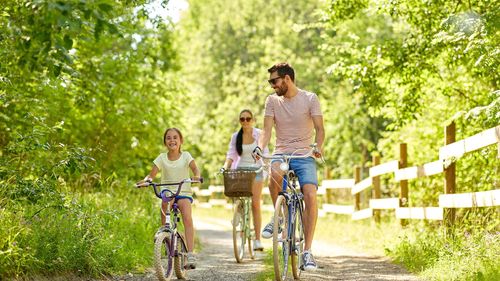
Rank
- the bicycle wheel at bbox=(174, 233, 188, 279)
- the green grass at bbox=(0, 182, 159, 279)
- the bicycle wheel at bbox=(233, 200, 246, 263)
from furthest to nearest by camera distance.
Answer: the bicycle wheel at bbox=(233, 200, 246, 263), the bicycle wheel at bbox=(174, 233, 188, 279), the green grass at bbox=(0, 182, 159, 279)

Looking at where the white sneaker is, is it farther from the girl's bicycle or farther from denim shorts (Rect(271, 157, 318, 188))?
denim shorts (Rect(271, 157, 318, 188))

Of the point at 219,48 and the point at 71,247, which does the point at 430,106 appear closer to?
the point at 71,247

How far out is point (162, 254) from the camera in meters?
8.17

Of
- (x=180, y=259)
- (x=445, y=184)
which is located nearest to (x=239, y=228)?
(x=445, y=184)

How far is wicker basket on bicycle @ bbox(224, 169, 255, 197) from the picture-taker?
33.1 ft

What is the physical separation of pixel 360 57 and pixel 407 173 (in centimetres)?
189

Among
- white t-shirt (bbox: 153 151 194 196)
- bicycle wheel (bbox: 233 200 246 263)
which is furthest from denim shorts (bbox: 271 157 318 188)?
bicycle wheel (bbox: 233 200 246 263)

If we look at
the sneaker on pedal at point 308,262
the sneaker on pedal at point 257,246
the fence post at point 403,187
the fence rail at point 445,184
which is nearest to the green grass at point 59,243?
the sneaker on pedal at point 257,246

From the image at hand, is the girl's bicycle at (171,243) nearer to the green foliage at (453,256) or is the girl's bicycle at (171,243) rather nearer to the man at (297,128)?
the man at (297,128)

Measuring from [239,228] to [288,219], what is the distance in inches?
131

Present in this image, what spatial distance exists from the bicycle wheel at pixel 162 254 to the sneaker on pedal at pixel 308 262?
124 centimetres

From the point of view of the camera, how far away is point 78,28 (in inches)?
222

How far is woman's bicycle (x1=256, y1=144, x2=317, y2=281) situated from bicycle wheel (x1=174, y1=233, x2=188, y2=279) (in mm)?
977

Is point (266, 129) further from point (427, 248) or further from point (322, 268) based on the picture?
point (427, 248)
